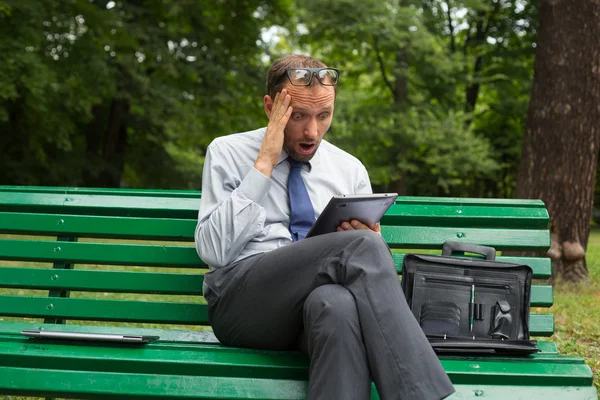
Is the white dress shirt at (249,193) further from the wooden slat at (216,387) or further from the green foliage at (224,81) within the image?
the green foliage at (224,81)

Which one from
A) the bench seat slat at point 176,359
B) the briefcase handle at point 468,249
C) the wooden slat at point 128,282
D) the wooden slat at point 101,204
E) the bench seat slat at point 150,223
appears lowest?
the bench seat slat at point 176,359

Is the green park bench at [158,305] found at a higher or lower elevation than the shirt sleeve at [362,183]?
lower

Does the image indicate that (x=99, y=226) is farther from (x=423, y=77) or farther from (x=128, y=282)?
(x=423, y=77)

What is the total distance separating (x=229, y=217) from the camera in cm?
296

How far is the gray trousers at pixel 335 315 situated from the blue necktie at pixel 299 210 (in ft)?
1.13

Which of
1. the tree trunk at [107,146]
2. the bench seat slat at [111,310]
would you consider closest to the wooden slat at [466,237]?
the bench seat slat at [111,310]

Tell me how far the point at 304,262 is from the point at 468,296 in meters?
0.72

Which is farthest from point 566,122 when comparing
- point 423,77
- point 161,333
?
point 423,77

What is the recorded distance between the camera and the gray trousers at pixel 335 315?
2445mm

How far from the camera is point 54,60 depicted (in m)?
14.8

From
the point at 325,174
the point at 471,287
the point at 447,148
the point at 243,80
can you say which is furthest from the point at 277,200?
the point at 447,148

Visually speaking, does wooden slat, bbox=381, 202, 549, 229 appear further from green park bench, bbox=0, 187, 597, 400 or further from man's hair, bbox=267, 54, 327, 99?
man's hair, bbox=267, 54, 327, 99

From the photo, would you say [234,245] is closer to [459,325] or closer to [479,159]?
[459,325]

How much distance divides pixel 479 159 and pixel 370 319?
19942 millimetres
